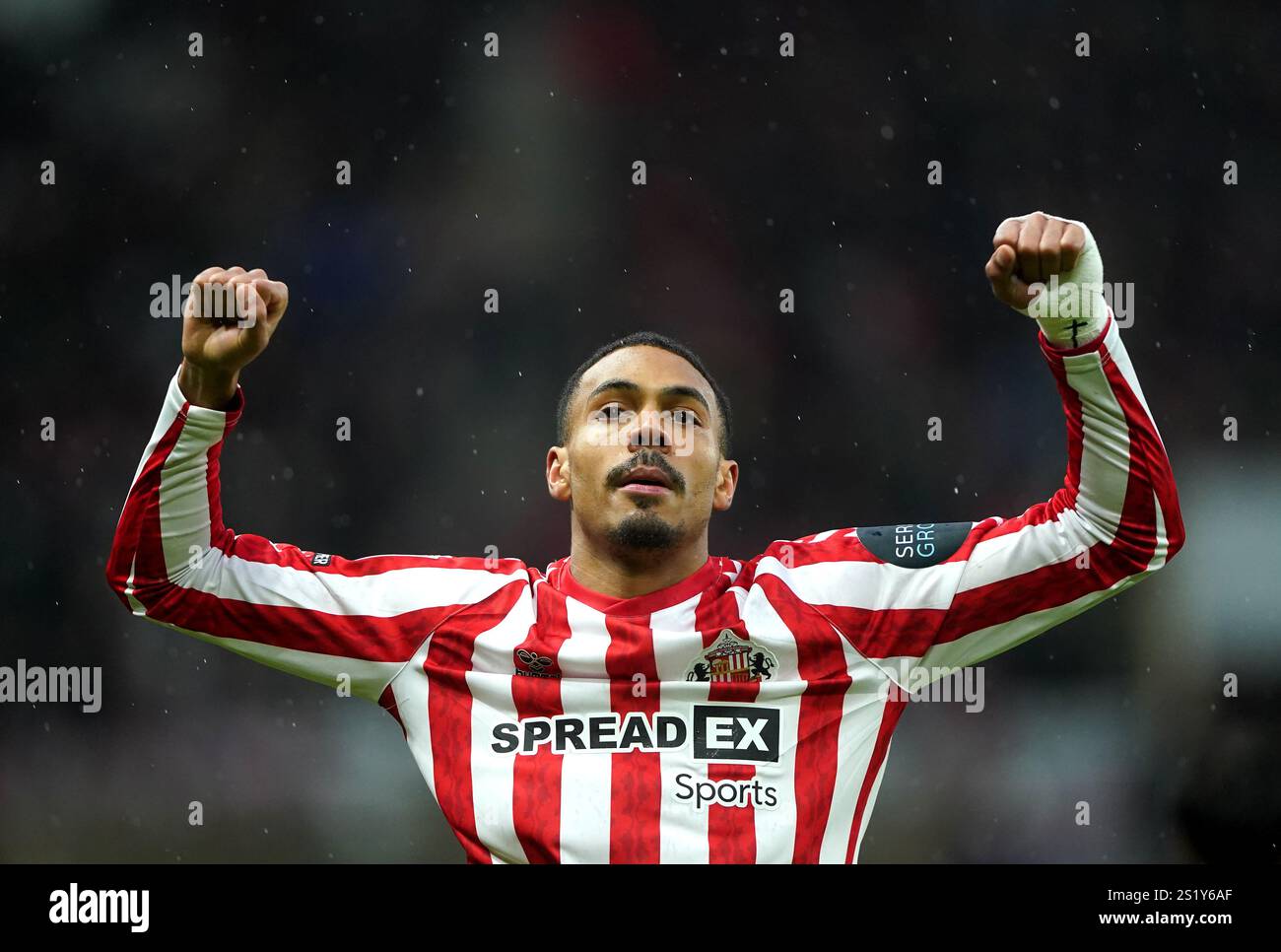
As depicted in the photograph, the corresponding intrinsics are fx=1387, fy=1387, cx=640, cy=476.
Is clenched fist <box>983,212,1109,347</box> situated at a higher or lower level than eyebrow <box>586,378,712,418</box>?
higher

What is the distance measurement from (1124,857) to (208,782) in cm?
373

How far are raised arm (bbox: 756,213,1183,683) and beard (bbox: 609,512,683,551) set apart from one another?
0.25m

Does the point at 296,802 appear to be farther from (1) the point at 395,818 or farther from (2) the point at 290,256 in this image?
(2) the point at 290,256

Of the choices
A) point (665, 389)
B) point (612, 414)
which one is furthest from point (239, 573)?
point (665, 389)

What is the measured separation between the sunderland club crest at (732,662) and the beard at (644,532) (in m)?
0.24

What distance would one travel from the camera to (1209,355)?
613 cm

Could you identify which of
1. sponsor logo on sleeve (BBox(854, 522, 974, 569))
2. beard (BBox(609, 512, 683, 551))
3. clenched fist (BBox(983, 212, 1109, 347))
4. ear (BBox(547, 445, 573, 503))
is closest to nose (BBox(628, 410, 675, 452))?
beard (BBox(609, 512, 683, 551))

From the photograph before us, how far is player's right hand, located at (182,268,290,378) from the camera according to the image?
105 inches

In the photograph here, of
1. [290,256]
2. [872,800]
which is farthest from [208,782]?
[872,800]

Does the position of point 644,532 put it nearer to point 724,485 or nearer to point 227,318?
point 724,485

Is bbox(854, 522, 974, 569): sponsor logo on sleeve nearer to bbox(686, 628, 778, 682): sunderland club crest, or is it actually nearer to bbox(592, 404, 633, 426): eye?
bbox(686, 628, 778, 682): sunderland club crest

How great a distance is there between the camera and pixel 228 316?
2.67 metres

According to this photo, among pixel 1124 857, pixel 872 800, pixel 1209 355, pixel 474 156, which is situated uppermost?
pixel 474 156

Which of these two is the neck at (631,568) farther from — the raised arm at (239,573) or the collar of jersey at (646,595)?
the raised arm at (239,573)
